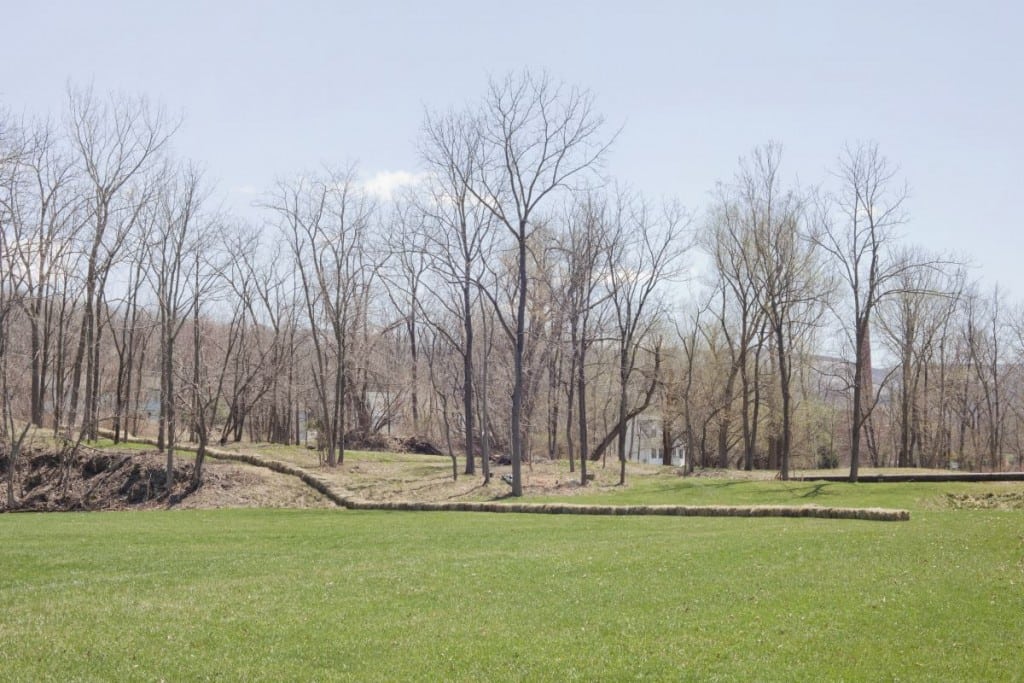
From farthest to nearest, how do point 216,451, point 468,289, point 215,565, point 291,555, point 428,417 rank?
1. point 428,417
2. point 216,451
3. point 468,289
4. point 291,555
5. point 215,565

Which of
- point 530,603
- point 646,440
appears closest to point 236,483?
point 530,603

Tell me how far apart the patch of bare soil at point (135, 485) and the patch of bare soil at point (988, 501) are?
1704 cm

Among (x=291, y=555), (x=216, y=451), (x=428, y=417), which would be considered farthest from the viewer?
(x=428, y=417)

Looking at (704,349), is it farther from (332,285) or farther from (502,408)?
(332,285)

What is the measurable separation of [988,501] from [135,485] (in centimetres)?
2488

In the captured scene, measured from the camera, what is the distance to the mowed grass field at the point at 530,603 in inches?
319

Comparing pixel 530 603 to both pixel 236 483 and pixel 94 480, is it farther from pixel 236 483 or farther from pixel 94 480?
pixel 94 480

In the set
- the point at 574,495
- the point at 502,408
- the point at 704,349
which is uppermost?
the point at 704,349

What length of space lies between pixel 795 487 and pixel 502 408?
18368 mm

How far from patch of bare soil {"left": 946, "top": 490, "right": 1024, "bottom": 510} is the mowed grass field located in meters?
2.66

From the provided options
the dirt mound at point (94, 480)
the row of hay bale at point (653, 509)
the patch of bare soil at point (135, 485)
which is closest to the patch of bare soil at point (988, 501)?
the row of hay bale at point (653, 509)

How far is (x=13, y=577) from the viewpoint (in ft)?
42.3

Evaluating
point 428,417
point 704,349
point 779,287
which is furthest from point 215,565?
point 704,349

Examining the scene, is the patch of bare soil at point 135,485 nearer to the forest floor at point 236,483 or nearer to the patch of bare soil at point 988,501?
the forest floor at point 236,483
